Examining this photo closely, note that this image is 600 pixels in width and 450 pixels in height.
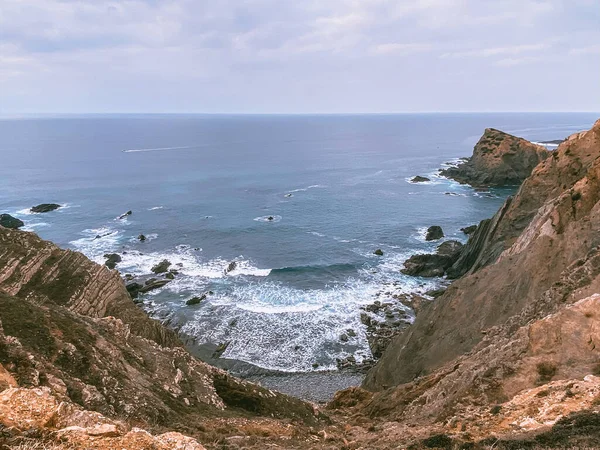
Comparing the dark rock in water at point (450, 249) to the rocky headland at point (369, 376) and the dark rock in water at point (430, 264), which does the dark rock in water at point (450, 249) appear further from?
the rocky headland at point (369, 376)

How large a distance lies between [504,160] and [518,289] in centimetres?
10338

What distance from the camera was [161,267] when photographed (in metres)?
66.1

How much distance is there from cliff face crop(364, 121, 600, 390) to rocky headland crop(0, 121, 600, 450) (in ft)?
0.40

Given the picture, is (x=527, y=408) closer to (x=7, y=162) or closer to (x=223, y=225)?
(x=223, y=225)

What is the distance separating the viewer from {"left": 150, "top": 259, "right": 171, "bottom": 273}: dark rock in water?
215 feet

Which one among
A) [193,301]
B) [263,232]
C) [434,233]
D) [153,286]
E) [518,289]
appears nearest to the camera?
[518,289]

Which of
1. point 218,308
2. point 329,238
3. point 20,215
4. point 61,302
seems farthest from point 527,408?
point 20,215

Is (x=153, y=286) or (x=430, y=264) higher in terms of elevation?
(x=430, y=264)

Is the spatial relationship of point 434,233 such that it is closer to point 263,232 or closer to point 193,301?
point 263,232

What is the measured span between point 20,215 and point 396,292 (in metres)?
84.7

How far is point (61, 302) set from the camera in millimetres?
32938

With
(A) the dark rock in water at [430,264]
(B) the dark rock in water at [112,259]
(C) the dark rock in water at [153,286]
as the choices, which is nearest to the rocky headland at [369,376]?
(C) the dark rock in water at [153,286]

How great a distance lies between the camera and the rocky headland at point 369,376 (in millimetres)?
12227

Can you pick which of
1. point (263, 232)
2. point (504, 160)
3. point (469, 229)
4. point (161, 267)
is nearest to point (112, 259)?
point (161, 267)
